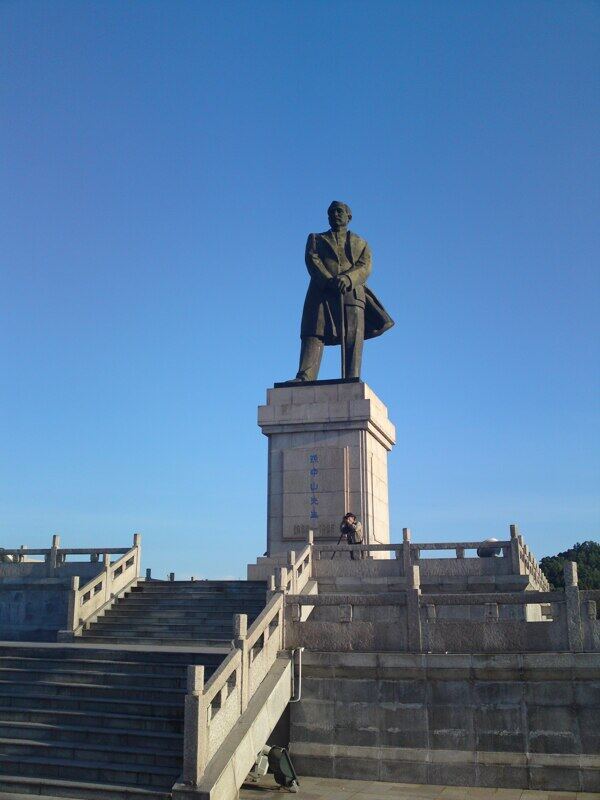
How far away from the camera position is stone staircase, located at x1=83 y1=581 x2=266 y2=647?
13.8 m

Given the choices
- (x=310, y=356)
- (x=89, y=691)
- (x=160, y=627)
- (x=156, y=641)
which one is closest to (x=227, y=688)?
(x=89, y=691)

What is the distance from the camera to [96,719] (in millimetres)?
10328

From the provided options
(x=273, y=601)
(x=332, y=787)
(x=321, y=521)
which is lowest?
(x=332, y=787)

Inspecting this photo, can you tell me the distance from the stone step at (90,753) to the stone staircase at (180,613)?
11.7 ft

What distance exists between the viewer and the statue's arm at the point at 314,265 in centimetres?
2109

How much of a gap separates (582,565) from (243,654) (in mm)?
56463

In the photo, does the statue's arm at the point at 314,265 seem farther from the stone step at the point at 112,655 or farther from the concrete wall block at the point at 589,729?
the concrete wall block at the point at 589,729

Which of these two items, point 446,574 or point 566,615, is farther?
point 446,574

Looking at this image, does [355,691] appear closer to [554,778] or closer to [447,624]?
[447,624]

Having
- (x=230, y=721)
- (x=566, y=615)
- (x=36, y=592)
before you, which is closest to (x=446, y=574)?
(x=566, y=615)

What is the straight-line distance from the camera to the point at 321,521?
1864 centimetres

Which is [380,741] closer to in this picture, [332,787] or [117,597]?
[332,787]

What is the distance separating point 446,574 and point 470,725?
411 centimetres

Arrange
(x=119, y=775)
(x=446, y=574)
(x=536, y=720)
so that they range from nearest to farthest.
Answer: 1. (x=119, y=775)
2. (x=536, y=720)
3. (x=446, y=574)
